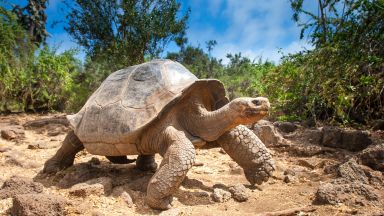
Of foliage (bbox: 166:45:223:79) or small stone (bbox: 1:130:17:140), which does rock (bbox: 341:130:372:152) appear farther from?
foliage (bbox: 166:45:223:79)

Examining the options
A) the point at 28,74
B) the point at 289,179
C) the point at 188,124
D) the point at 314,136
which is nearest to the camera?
the point at 188,124

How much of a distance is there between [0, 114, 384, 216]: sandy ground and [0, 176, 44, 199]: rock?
12 cm

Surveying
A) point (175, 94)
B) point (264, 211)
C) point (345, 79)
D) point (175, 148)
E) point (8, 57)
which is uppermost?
point (8, 57)

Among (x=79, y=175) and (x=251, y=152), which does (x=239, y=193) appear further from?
(x=79, y=175)

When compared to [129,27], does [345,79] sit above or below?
below

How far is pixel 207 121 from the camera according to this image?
150 inches

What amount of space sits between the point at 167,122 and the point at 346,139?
3208 millimetres

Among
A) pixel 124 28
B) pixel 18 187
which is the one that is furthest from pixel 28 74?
pixel 18 187

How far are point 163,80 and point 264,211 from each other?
171 cm

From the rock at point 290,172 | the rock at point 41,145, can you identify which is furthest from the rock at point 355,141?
the rock at point 41,145

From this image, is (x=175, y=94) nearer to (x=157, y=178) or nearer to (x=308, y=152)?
(x=157, y=178)

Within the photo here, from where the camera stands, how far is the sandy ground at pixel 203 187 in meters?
3.29

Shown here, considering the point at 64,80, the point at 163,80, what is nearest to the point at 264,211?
the point at 163,80

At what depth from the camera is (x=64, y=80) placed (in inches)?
499
